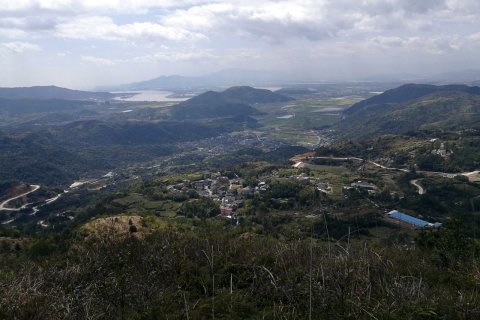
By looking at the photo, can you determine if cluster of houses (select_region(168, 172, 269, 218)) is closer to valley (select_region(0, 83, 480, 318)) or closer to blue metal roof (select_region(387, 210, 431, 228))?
valley (select_region(0, 83, 480, 318))

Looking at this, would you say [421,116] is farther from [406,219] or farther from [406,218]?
[406,219]

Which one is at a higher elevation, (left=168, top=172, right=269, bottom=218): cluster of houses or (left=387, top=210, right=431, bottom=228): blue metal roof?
(left=387, top=210, right=431, bottom=228): blue metal roof

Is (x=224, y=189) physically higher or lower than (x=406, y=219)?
lower

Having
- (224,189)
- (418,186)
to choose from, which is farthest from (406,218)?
(224,189)

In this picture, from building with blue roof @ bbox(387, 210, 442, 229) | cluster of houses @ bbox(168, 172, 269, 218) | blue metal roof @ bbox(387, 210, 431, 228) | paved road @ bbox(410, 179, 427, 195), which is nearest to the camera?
building with blue roof @ bbox(387, 210, 442, 229)

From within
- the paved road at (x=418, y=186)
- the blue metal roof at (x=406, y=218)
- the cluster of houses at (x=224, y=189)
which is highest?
the blue metal roof at (x=406, y=218)

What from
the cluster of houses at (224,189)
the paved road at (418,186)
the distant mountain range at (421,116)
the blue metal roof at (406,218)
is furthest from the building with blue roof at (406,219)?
the distant mountain range at (421,116)

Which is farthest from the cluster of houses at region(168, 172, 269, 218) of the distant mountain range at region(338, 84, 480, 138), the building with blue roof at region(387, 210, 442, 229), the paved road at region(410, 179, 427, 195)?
the distant mountain range at region(338, 84, 480, 138)

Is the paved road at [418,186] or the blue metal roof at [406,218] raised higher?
the blue metal roof at [406,218]

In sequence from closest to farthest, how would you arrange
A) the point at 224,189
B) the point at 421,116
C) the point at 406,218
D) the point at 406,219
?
the point at 406,219, the point at 406,218, the point at 224,189, the point at 421,116

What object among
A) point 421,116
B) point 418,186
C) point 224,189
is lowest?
point 224,189

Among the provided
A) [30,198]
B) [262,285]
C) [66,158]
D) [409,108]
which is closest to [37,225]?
[30,198]

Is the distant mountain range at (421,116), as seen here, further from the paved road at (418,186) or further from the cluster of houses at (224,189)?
the cluster of houses at (224,189)
